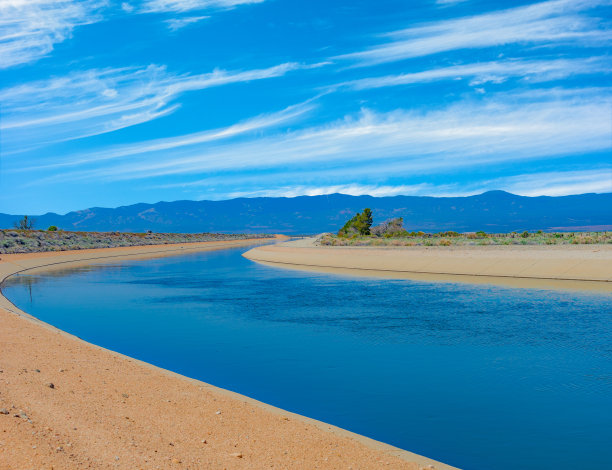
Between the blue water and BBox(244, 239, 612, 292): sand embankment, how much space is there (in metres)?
5.34

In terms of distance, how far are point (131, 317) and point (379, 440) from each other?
15249 millimetres

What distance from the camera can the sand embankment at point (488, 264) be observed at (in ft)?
103

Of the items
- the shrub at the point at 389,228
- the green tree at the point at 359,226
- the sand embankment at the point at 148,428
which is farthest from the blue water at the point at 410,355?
the green tree at the point at 359,226

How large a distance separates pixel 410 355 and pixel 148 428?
821 centimetres

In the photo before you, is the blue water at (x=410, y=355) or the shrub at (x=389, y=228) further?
the shrub at (x=389, y=228)

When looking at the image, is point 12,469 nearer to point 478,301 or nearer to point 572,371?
point 572,371

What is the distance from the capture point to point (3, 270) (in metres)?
46.1

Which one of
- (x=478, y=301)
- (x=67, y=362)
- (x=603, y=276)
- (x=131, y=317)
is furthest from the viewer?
(x=603, y=276)

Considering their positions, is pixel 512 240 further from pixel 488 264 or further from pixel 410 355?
pixel 410 355

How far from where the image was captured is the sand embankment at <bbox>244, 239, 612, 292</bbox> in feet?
103

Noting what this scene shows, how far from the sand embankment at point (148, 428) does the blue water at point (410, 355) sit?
4.07ft

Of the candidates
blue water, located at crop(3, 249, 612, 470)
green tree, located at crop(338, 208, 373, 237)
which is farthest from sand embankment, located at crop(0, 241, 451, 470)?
green tree, located at crop(338, 208, 373, 237)

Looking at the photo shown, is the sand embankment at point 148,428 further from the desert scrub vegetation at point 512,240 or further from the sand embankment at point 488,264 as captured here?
the desert scrub vegetation at point 512,240

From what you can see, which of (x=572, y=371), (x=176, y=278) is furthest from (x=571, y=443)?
(x=176, y=278)
